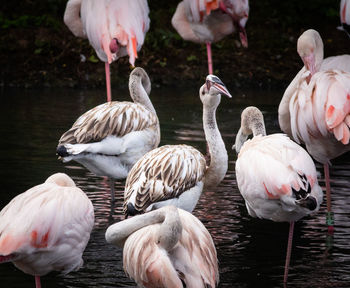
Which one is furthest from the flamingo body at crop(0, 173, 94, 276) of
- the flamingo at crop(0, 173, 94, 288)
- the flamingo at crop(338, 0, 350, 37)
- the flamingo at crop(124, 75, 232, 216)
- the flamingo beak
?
the flamingo at crop(338, 0, 350, 37)

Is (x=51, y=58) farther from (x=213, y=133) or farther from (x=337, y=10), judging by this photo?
(x=213, y=133)

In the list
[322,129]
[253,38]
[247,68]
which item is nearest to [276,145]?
[322,129]

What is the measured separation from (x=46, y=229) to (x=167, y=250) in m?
0.70

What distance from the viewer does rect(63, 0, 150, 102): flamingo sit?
807 centimetres

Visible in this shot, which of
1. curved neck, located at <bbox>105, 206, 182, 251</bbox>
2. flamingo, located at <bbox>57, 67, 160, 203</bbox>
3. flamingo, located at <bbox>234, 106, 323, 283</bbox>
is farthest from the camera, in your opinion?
flamingo, located at <bbox>57, 67, 160, 203</bbox>

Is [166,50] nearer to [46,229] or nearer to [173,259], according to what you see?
[46,229]

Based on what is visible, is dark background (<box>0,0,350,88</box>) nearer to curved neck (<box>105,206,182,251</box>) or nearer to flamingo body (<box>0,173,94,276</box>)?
flamingo body (<box>0,173,94,276</box>)

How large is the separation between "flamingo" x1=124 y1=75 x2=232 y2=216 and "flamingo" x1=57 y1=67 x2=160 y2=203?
24.6 inches

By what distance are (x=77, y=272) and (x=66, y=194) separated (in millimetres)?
756

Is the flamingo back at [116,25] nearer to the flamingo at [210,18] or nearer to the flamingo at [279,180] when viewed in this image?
the flamingo at [210,18]

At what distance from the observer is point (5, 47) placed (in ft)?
44.3

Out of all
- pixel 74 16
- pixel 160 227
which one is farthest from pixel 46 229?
pixel 74 16

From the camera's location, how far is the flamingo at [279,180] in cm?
491

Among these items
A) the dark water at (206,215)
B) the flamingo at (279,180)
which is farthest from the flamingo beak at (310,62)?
the flamingo at (279,180)
